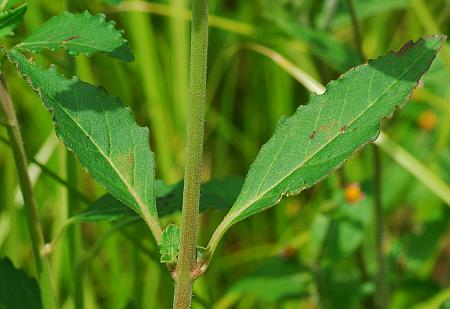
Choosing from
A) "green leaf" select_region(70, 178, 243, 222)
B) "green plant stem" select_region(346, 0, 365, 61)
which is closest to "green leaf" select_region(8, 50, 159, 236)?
"green leaf" select_region(70, 178, 243, 222)

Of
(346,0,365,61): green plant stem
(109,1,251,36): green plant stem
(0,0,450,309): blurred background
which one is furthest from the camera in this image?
(109,1,251,36): green plant stem

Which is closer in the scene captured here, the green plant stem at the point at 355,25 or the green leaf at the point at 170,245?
the green leaf at the point at 170,245

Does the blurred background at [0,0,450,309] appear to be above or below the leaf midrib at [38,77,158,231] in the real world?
above

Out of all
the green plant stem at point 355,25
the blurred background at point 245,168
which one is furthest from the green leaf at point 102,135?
the green plant stem at point 355,25

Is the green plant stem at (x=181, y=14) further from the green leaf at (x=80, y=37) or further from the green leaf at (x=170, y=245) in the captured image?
the green leaf at (x=170, y=245)

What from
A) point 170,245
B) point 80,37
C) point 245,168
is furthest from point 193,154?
point 245,168

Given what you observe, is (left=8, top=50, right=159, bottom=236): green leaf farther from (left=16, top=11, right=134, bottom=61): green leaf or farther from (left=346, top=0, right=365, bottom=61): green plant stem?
(left=346, top=0, right=365, bottom=61): green plant stem

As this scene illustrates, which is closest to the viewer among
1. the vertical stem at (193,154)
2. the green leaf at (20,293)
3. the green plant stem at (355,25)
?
the vertical stem at (193,154)
